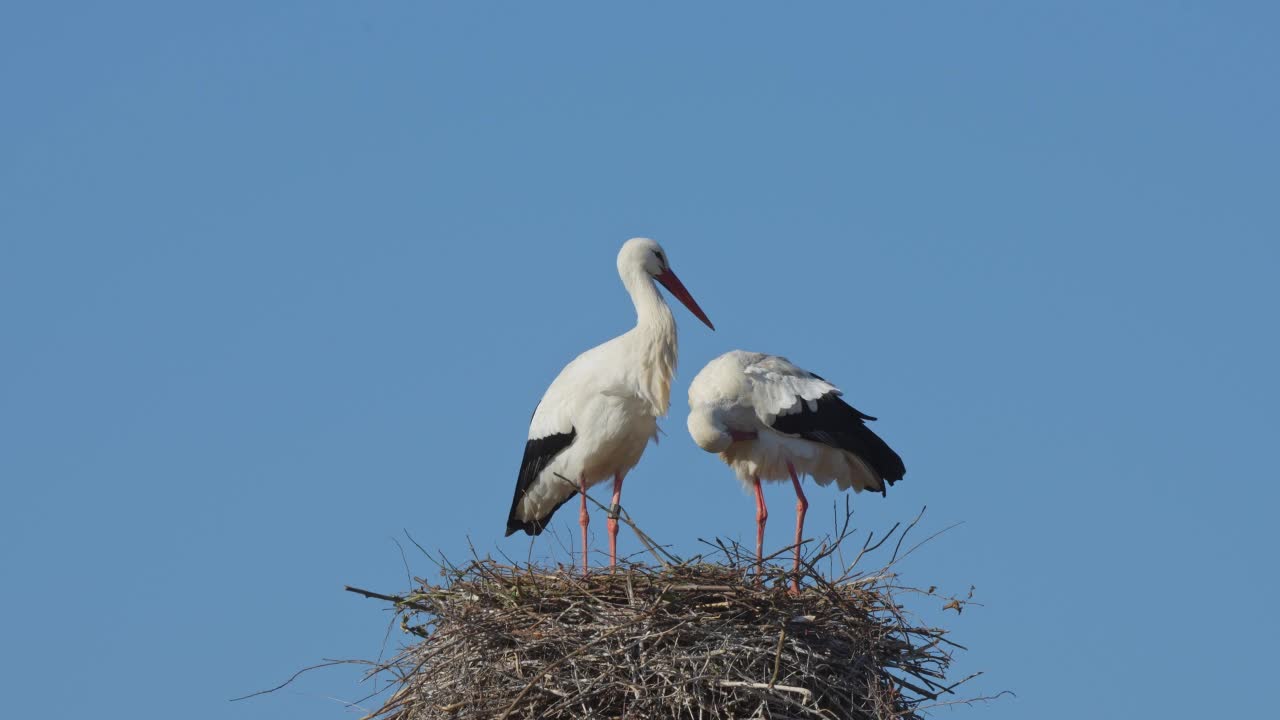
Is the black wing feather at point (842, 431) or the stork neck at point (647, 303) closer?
the stork neck at point (647, 303)

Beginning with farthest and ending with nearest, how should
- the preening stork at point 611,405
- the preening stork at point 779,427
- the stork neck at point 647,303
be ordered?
the preening stork at point 779,427
the stork neck at point 647,303
the preening stork at point 611,405

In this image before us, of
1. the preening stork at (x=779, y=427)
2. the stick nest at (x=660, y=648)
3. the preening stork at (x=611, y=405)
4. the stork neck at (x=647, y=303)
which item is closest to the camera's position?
the stick nest at (x=660, y=648)

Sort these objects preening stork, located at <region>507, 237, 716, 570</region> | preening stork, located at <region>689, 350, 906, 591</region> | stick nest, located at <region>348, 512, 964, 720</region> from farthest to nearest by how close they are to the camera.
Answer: preening stork, located at <region>689, 350, 906, 591</region>, preening stork, located at <region>507, 237, 716, 570</region>, stick nest, located at <region>348, 512, 964, 720</region>

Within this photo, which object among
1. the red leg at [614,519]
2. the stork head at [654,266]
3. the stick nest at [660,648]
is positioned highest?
the stork head at [654,266]

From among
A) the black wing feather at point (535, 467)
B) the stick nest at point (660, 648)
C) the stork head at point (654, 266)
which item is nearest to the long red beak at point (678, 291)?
the stork head at point (654, 266)

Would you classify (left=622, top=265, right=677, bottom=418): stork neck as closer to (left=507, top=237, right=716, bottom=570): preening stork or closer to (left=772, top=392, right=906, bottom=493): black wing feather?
(left=507, top=237, right=716, bottom=570): preening stork

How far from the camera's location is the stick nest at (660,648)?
7.07 m

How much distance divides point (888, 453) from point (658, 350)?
4.85ft

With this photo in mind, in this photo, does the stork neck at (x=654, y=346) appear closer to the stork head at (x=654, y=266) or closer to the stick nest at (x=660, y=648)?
the stork head at (x=654, y=266)

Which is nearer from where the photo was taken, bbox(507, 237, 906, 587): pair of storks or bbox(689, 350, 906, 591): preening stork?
bbox(507, 237, 906, 587): pair of storks

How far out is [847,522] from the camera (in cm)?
762

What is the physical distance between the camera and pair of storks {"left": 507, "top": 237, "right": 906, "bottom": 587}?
9.34m

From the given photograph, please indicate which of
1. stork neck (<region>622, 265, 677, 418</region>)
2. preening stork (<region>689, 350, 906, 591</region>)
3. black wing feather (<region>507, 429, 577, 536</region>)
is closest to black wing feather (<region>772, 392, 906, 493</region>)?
preening stork (<region>689, 350, 906, 591</region>)

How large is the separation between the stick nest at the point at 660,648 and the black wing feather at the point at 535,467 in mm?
1830
